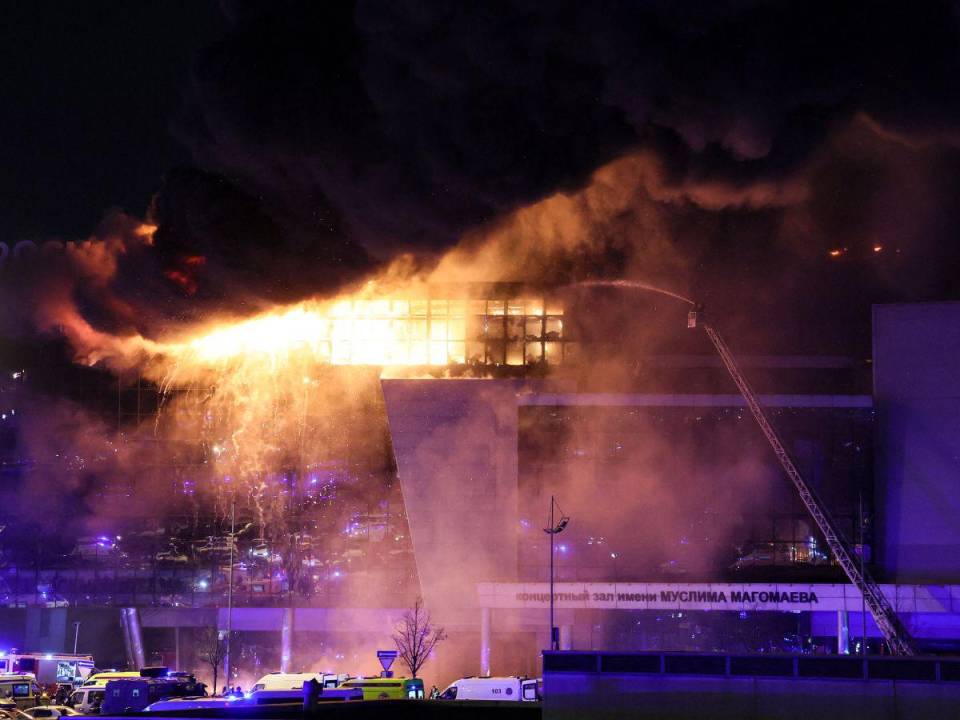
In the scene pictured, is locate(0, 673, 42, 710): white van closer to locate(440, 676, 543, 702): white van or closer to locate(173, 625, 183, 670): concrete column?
locate(440, 676, 543, 702): white van

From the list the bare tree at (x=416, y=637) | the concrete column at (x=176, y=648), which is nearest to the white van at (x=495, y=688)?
the bare tree at (x=416, y=637)

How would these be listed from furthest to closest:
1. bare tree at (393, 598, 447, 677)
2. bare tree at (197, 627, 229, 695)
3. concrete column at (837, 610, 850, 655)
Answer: bare tree at (197, 627, 229, 695)
bare tree at (393, 598, 447, 677)
concrete column at (837, 610, 850, 655)

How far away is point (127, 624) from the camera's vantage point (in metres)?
52.2

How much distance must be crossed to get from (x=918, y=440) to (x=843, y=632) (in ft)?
27.9

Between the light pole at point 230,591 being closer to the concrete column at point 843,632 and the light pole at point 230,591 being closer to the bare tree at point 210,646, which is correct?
the bare tree at point 210,646

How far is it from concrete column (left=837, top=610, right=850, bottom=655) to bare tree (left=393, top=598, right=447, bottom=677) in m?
16.0

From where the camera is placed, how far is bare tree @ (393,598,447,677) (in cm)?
4712

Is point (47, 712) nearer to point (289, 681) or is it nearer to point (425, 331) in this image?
point (289, 681)

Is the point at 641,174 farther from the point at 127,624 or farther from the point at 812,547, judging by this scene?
the point at 127,624

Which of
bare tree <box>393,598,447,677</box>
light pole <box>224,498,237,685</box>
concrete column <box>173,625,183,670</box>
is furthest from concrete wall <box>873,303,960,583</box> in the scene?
concrete column <box>173,625,183,670</box>

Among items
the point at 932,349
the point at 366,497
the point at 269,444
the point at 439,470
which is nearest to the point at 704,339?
the point at 932,349

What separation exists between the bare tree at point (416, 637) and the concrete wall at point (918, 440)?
739 inches

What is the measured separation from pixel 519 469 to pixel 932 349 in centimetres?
1761

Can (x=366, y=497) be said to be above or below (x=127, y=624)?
above
